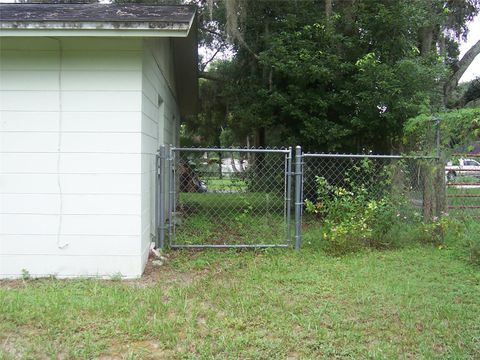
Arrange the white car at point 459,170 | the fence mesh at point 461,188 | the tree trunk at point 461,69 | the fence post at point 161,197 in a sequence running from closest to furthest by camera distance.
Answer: the fence post at point 161,197 < the fence mesh at point 461,188 < the white car at point 459,170 < the tree trunk at point 461,69

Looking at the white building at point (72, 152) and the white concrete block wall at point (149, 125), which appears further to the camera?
the white concrete block wall at point (149, 125)

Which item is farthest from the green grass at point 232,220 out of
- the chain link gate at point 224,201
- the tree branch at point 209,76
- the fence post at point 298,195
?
the tree branch at point 209,76

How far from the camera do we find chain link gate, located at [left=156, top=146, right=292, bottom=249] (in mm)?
6180

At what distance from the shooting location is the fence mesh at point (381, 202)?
6.06 metres

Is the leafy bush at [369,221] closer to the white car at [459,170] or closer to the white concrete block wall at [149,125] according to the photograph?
the white car at [459,170]

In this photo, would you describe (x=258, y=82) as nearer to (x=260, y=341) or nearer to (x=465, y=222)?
(x=465, y=222)

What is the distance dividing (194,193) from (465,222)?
16.3 feet

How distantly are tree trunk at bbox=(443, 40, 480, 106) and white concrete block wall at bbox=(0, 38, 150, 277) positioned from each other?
843 cm

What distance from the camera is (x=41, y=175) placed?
487cm

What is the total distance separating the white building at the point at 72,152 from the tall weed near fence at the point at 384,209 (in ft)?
8.44

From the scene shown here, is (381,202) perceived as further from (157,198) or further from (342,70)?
(342,70)

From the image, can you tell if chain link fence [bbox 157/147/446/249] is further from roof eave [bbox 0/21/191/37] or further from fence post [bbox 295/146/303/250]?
roof eave [bbox 0/21/191/37]

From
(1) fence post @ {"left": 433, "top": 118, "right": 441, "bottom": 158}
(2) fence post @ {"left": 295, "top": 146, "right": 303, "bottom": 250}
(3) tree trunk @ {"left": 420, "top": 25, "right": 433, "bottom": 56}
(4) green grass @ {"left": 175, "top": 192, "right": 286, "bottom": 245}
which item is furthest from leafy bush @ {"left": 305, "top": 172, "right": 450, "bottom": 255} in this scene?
(3) tree trunk @ {"left": 420, "top": 25, "right": 433, "bottom": 56}

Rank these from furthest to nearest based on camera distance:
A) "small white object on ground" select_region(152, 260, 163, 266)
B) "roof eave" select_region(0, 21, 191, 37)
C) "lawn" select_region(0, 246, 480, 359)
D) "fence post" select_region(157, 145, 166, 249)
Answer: "fence post" select_region(157, 145, 166, 249) < "small white object on ground" select_region(152, 260, 163, 266) < "roof eave" select_region(0, 21, 191, 37) < "lawn" select_region(0, 246, 480, 359)
